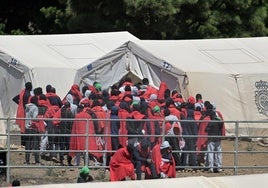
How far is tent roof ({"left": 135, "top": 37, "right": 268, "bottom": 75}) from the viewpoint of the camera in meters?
20.9

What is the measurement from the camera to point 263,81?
69.7ft

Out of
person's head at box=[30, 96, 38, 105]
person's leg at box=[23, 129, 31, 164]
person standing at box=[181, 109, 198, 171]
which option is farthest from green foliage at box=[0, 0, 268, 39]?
person's leg at box=[23, 129, 31, 164]

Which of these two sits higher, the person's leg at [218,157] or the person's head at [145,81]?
the person's head at [145,81]

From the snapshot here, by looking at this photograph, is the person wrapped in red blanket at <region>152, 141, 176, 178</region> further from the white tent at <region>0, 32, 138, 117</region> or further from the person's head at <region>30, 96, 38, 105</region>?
the white tent at <region>0, 32, 138, 117</region>

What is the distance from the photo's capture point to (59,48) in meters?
→ 23.3

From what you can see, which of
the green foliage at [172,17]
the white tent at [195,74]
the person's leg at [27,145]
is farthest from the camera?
the green foliage at [172,17]

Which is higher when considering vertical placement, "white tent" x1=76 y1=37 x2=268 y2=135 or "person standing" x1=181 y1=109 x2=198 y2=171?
"white tent" x1=76 y1=37 x2=268 y2=135

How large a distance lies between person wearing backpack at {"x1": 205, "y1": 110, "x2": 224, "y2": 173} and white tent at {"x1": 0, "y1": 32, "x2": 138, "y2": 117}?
24.3ft

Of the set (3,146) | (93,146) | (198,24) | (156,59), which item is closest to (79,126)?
(93,146)

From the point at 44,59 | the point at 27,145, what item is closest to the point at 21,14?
the point at 44,59

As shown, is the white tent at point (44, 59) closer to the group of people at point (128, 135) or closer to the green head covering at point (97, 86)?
the green head covering at point (97, 86)

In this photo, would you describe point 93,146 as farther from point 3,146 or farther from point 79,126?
point 3,146

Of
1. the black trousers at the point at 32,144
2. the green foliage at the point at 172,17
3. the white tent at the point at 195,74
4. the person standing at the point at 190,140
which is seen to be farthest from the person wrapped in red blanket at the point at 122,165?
the green foliage at the point at 172,17

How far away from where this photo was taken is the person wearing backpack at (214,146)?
49.1 feet
